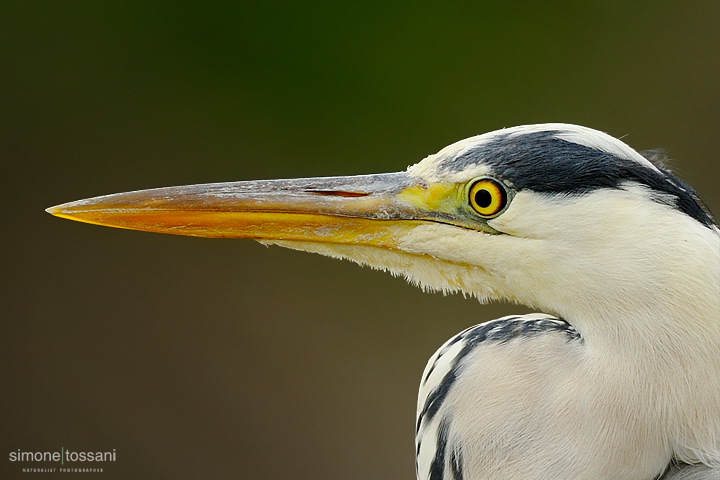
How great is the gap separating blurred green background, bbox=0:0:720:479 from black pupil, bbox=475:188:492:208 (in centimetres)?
204

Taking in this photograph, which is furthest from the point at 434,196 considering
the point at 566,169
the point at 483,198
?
the point at 566,169

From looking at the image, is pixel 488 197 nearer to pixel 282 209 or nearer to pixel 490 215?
pixel 490 215

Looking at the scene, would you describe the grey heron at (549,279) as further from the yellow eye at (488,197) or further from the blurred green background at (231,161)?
the blurred green background at (231,161)

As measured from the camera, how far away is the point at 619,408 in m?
0.79

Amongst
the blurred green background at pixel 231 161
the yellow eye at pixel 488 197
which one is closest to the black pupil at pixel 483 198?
the yellow eye at pixel 488 197

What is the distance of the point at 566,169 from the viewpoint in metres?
0.81

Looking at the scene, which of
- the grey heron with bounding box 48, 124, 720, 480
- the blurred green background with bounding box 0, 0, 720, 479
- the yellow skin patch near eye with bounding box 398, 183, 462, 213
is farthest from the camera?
the blurred green background with bounding box 0, 0, 720, 479

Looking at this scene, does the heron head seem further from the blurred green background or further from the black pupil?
the blurred green background

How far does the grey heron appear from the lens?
2.55 ft

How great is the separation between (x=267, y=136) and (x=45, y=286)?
48.5 inches

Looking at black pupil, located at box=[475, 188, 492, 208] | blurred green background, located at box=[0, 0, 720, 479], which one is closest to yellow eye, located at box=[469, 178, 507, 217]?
black pupil, located at box=[475, 188, 492, 208]

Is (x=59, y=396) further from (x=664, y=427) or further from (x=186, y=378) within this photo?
(x=664, y=427)

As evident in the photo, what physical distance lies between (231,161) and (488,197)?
235 cm

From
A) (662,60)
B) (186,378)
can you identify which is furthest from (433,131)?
(186,378)
